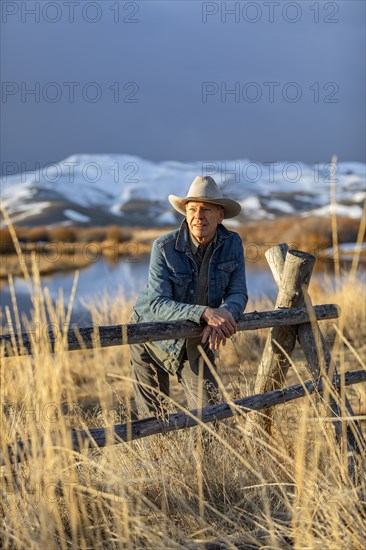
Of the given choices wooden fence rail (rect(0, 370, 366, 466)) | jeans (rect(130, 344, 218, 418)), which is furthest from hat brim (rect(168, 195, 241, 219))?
wooden fence rail (rect(0, 370, 366, 466))

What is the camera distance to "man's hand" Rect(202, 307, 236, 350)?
145 inches

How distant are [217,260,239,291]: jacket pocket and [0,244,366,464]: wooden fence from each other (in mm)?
237

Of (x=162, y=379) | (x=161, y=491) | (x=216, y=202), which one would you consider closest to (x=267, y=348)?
(x=162, y=379)

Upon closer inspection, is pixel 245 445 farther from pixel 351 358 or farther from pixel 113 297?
pixel 113 297

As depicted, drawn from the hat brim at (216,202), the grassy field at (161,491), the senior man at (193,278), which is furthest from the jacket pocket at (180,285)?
the grassy field at (161,491)

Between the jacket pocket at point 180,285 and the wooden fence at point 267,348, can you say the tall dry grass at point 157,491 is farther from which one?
the jacket pocket at point 180,285

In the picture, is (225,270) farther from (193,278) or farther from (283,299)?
(283,299)

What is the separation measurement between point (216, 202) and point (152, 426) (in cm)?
127

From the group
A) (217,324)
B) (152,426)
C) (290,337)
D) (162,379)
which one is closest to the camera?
(152,426)

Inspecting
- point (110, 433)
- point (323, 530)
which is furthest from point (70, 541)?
point (323, 530)

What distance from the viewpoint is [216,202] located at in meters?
3.94

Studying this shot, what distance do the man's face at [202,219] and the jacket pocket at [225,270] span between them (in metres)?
0.16

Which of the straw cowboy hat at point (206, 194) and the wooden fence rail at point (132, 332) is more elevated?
the straw cowboy hat at point (206, 194)

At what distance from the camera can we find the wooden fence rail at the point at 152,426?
306cm
